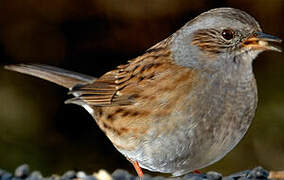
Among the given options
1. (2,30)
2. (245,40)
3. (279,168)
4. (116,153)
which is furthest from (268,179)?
(2,30)

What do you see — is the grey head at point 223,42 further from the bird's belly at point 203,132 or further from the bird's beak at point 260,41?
the bird's belly at point 203,132

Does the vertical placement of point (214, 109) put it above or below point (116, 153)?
above

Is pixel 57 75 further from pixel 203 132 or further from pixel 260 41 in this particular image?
pixel 260 41

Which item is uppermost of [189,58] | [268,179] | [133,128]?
[189,58]

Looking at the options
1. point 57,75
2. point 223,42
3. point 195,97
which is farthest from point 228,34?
point 57,75

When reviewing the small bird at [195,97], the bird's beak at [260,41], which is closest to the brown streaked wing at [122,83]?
the small bird at [195,97]

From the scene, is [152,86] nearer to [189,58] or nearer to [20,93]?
[189,58]

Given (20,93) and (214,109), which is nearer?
(214,109)
